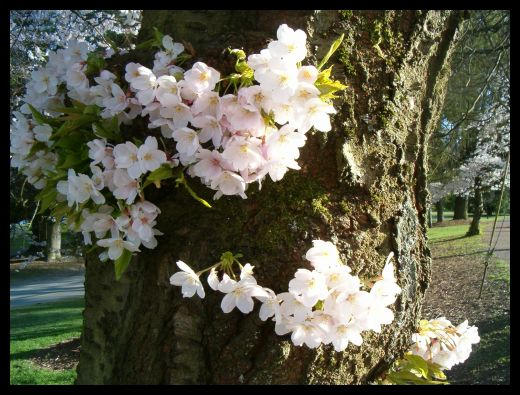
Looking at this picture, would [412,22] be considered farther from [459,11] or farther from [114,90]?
[114,90]

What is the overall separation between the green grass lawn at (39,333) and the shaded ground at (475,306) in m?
5.05

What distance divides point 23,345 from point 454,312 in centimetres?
709

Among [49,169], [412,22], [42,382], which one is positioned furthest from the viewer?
[42,382]

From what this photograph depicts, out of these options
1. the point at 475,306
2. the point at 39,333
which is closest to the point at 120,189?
the point at 39,333

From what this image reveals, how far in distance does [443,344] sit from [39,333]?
7.47 m

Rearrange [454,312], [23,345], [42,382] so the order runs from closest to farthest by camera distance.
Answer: [42,382]
[23,345]
[454,312]

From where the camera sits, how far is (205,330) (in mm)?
1496

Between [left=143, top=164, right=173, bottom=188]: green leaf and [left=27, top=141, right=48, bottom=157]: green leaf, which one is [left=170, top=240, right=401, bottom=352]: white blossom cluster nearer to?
[left=143, top=164, right=173, bottom=188]: green leaf

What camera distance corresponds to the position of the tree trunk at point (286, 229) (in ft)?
4.90

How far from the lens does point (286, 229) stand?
59.2 inches

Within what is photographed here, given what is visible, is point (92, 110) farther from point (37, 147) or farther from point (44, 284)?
point (44, 284)

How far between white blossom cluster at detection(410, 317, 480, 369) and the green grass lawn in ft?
15.8

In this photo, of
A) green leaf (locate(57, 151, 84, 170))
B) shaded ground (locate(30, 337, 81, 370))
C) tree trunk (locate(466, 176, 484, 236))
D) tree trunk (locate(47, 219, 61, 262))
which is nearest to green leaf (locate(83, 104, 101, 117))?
green leaf (locate(57, 151, 84, 170))

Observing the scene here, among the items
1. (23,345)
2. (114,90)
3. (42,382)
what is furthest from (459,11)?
(23,345)
